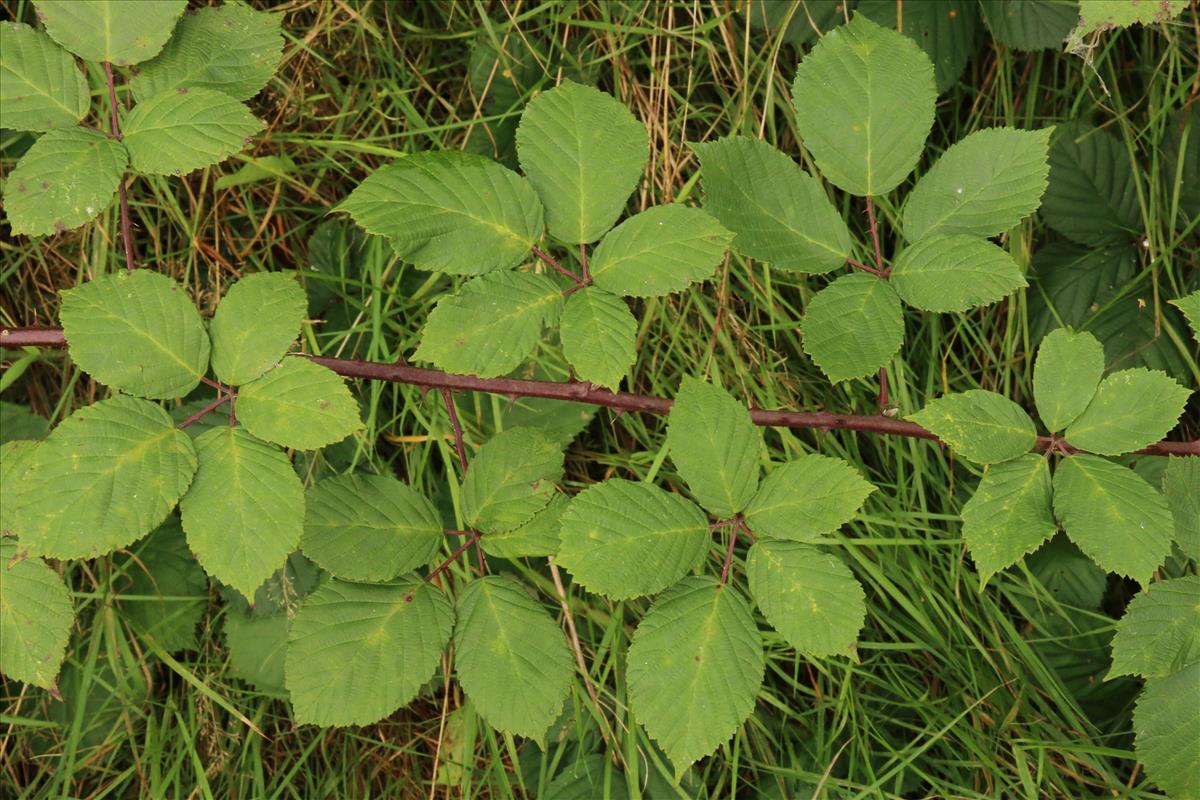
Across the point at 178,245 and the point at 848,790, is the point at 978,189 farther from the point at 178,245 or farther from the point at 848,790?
the point at 178,245

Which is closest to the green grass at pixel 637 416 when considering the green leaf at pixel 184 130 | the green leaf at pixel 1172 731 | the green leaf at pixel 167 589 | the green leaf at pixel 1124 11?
the green leaf at pixel 167 589

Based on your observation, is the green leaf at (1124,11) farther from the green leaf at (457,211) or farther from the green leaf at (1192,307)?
the green leaf at (457,211)

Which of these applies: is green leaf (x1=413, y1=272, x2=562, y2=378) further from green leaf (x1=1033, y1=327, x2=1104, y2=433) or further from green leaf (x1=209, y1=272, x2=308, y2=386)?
green leaf (x1=1033, y1=327, x2=1104, y2=433)

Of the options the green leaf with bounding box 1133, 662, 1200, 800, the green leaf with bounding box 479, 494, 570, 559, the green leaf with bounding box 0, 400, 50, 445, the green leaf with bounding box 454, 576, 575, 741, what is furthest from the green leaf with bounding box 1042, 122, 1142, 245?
the green leaf with bounding box 0, 400, 50, 445

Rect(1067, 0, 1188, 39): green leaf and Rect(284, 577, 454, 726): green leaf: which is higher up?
Rect(1067, 0, 1188, 39): green leaf

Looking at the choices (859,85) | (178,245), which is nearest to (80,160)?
(178,245)

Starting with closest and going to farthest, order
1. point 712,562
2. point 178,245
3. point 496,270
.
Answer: point 496,270 → point 712,562 → point 178,245
